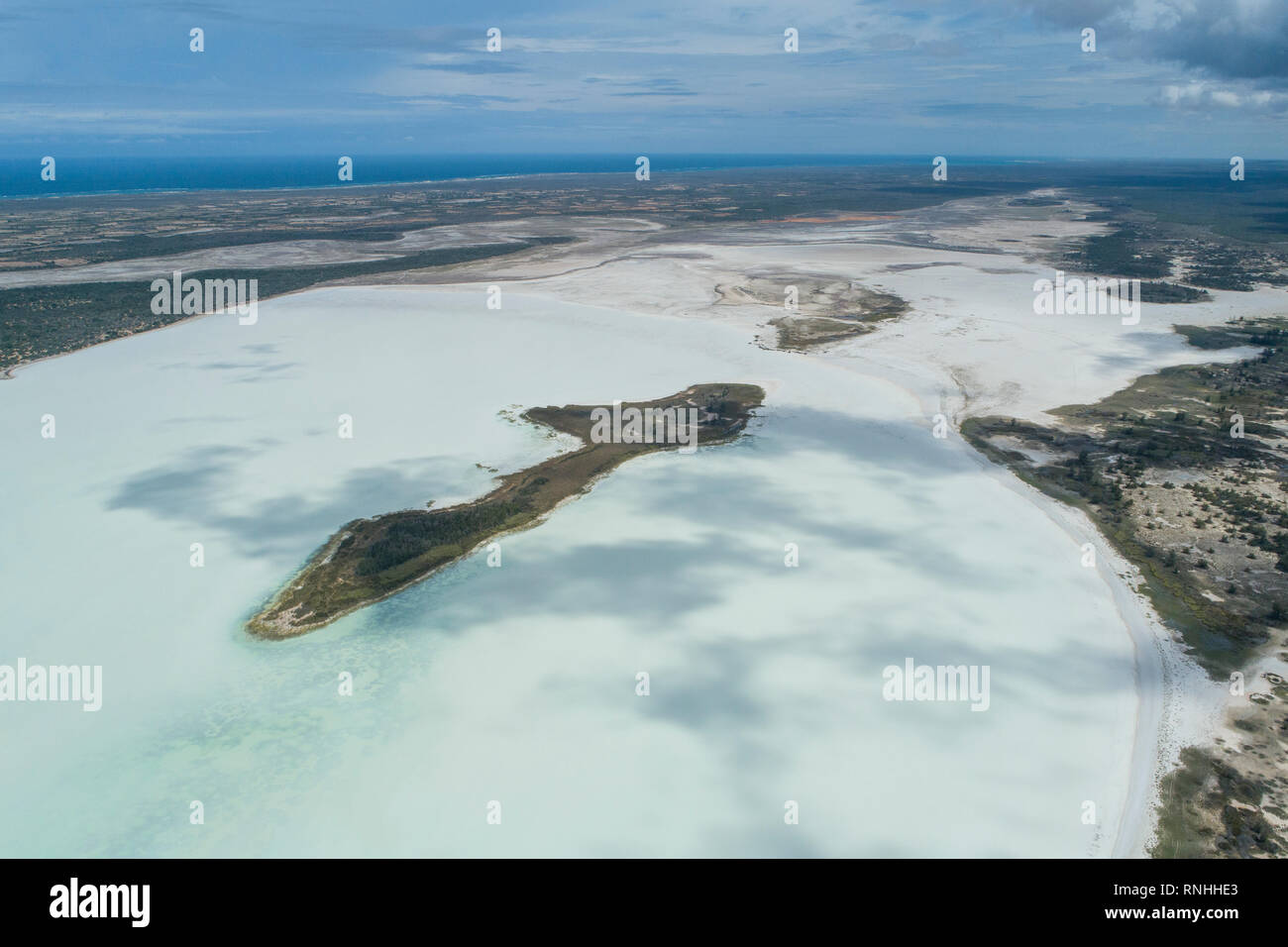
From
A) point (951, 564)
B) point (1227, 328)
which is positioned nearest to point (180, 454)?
point (951, 564)

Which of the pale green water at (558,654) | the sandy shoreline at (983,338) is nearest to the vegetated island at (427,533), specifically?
the pale green water at (558,654)

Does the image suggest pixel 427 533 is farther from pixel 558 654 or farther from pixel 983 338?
pixel 983 338

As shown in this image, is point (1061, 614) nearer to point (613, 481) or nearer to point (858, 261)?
point (613, 481)

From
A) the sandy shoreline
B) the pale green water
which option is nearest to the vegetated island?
the pale green water

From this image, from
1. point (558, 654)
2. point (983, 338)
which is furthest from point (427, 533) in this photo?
point (983, 338)

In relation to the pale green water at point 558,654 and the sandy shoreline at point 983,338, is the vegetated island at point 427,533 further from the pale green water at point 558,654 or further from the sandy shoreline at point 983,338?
the sandy shoreline at point 983,338

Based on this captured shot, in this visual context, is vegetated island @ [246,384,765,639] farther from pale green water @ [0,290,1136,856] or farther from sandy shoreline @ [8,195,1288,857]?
sandy shoreline @ [8,195,1288,857]

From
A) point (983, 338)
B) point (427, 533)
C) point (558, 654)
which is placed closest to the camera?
point (558, 654)

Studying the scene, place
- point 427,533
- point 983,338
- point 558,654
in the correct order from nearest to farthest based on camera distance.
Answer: point 558,654
point 427,533
point 983,338
